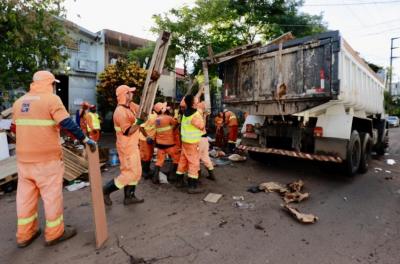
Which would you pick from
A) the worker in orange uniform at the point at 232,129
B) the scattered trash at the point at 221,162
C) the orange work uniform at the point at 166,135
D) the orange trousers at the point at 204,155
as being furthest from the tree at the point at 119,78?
the orange work uniform at the point at 166,135

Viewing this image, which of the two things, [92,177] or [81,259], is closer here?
[81,259]

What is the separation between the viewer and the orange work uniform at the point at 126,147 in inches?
135

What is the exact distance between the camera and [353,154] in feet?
16.6

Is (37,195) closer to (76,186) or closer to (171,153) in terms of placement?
(76,186)

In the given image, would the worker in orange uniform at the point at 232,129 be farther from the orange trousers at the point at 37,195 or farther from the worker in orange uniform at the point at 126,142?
the orange trousers at the point at 37,195

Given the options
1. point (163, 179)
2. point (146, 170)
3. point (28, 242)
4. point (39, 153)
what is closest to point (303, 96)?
point (163, 179)

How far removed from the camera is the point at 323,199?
3984 mm

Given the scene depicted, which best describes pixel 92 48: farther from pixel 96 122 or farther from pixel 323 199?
pixel 323 199

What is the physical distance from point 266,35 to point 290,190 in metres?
11.2

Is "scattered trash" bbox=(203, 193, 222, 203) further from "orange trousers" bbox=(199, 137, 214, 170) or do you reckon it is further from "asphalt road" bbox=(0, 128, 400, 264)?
"orange trousers" bbox=(199, 137, 214, 170)

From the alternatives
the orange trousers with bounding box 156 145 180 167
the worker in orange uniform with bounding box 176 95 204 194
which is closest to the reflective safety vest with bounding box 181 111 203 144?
the worker in orange uniform with bounding box 176 95 204 194

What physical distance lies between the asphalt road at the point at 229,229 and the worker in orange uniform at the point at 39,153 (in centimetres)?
26

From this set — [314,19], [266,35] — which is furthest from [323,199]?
Answer: [314,19]

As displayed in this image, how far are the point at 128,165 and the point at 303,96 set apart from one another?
121 inches
